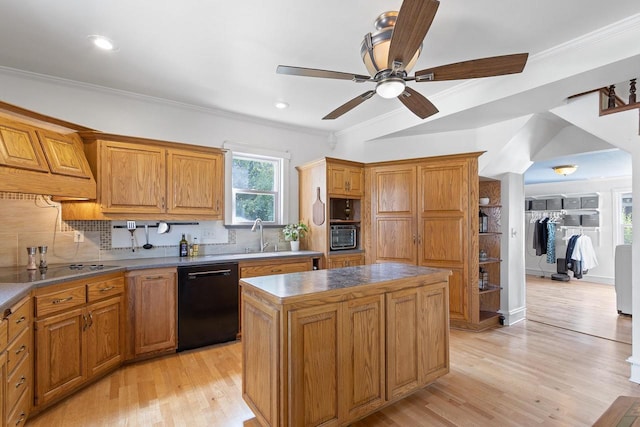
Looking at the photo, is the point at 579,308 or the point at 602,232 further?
the point at 602,232

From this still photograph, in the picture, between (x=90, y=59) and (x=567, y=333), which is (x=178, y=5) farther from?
(x=567, y=333)

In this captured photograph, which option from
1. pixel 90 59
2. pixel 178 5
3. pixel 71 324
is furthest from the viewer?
pixel 90 59

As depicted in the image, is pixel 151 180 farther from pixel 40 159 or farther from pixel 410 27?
pixel 410 27

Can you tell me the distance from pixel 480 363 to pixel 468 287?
105 cm

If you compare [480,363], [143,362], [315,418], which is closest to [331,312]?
[315,418]

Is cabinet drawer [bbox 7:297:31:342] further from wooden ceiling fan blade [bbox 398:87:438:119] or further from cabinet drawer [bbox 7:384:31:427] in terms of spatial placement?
wooden ceiling fan blade [bbox 398:87:438:119]

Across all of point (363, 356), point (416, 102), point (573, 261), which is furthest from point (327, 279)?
point (573, 261)

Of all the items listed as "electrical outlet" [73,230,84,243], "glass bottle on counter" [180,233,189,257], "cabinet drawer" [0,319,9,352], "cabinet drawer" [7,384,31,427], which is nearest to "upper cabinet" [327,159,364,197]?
"glass bottle on counter" [180,233,189,257]

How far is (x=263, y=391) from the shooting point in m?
1.90

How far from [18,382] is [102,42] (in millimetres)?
2470

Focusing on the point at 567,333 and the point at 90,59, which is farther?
the point at 567,333

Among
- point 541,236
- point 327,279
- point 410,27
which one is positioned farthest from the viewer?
point 541,236

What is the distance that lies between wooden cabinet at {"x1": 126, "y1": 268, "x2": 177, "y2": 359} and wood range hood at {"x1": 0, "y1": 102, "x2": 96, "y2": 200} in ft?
3.10

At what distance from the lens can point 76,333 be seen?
94.7 inches
